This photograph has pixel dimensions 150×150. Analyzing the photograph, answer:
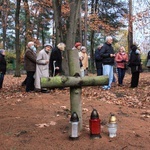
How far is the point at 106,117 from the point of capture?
5.75 meters

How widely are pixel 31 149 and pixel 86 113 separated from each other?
2.22 m

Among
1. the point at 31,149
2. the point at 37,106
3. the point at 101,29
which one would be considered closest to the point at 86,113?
the point at 37,106

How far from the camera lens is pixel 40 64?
9477 mm

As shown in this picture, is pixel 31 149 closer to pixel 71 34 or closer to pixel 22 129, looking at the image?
pixel 22 129

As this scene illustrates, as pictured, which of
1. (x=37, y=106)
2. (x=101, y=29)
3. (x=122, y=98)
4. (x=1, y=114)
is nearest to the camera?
(x=1, y=114)

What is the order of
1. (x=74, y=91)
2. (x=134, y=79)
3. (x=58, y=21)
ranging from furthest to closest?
1. (x=58, y=21)
2. (x=134, y=79)
3. (x=74, y=91)

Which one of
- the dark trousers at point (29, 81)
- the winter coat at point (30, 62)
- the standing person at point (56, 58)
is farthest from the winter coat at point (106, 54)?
the dark trousers at point (29, 81)

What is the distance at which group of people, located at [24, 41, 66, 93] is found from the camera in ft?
31.0

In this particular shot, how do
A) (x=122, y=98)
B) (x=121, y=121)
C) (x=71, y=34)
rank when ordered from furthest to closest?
(x=71, y=34) < (x=122, y=98) < (x=121, y=121)

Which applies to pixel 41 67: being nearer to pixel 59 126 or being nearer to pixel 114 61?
pixel 114 61

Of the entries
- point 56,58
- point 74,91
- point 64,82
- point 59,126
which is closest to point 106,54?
point 56,58

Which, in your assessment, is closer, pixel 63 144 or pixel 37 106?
pixel 63 144

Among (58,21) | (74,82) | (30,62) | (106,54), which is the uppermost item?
(58,21)

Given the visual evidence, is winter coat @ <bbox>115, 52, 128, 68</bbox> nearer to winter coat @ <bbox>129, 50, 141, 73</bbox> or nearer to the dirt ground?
winter coat @ <bbox>129, 50, 141, 73</bbox>
